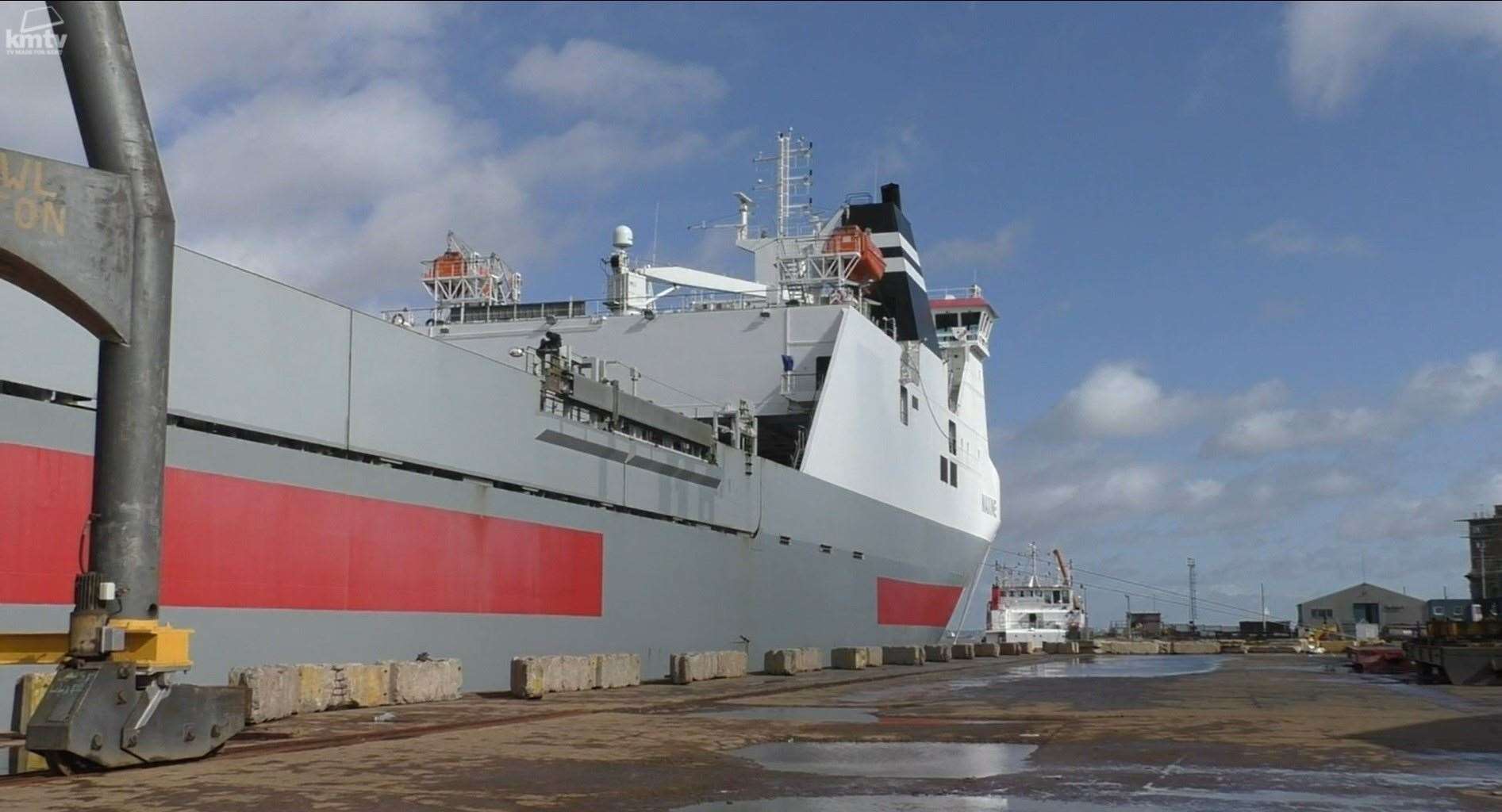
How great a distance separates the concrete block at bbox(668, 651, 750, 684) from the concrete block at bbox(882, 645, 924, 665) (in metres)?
8.71

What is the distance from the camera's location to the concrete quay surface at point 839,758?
8.73 metres

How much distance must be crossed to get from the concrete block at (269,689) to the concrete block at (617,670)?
22.9 feet

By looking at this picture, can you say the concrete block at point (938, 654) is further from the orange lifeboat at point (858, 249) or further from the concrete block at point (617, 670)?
the concrete block at point (617, 670)

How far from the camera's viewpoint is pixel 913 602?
4112 cm

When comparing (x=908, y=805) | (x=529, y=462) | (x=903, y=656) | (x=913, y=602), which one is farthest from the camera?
(x=913, y=602)

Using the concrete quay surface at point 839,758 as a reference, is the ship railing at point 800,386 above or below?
above

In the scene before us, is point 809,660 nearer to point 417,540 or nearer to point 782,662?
point 782,662

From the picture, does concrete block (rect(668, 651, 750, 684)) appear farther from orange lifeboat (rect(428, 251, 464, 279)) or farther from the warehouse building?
the warehouse building

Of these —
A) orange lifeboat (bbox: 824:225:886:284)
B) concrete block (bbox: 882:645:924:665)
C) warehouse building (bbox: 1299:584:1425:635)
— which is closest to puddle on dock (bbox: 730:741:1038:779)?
concrete block (bbox: 882:645:924:665)

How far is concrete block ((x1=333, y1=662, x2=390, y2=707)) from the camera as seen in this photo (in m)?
16.4

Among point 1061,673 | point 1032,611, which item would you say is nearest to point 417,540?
point 1061,673

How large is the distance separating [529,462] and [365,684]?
596 centimetres

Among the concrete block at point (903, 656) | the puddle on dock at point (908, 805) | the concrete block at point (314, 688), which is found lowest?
the concrete block at point (903, 656)

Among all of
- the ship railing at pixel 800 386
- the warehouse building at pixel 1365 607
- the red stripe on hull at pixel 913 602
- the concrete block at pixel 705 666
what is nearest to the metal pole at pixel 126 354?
the concrete block at pixel 705 666
